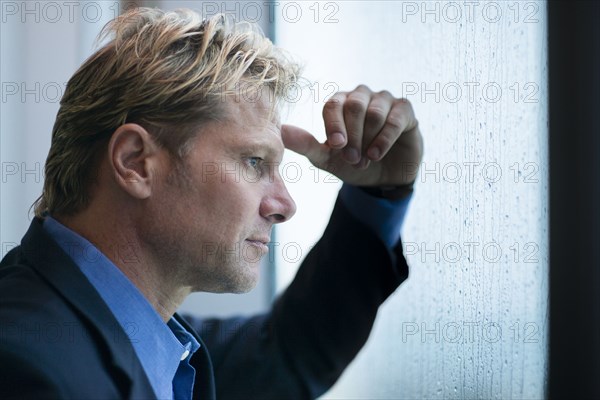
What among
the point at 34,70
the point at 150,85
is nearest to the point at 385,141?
the point at 150,85

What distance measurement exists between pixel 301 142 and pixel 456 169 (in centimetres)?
17

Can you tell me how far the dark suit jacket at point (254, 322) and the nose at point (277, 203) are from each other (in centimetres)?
10

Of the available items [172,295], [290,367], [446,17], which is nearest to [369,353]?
[290,367]

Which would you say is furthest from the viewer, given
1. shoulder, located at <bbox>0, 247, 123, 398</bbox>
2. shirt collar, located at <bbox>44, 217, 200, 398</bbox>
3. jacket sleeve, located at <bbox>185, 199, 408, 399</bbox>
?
jacket sleeve, located at <bbox>185, 199, 408, 399</bbox>

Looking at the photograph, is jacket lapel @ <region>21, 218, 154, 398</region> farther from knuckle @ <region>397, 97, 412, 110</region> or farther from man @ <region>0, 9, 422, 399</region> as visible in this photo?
knuckle @ <region>397, 97, 412, 110</region>

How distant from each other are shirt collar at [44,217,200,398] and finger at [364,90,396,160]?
0.29 metres

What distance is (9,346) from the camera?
620 mm

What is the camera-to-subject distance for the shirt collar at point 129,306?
2.37ft

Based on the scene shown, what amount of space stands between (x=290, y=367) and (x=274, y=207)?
0.82 ft

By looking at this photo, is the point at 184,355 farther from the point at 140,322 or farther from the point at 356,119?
the point at 356,119

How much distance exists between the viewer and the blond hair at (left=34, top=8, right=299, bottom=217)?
755mm

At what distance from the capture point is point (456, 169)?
81 centimetres

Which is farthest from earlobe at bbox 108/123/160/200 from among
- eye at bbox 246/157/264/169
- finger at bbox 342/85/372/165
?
finger at bbox 342/85/372/165
